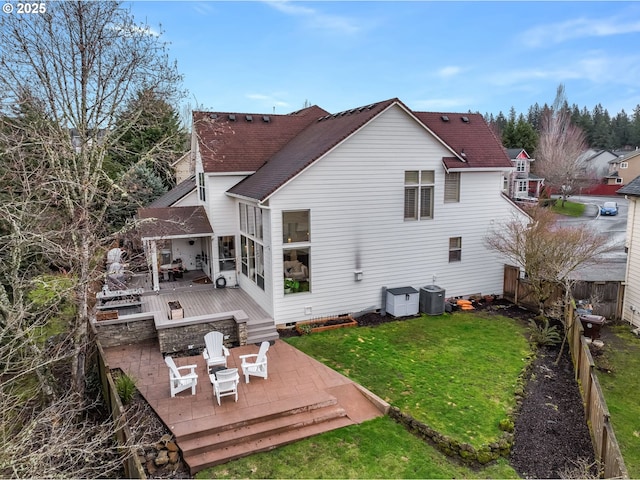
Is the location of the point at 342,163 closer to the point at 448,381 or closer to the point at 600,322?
the point at 448,381

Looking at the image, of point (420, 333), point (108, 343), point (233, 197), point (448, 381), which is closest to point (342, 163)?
point (233, 197)

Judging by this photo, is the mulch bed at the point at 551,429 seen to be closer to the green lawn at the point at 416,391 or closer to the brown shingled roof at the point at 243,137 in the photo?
the green lawn at the point at 416,391

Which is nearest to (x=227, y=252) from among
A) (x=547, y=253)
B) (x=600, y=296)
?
(x=547, y=253)

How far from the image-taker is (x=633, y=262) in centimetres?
1402

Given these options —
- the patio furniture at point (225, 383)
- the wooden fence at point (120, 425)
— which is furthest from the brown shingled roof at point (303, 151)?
the wooden fence at point (120, 425)

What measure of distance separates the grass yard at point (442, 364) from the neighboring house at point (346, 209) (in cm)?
177

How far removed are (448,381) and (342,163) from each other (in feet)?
24.5

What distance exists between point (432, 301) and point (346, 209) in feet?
15.3

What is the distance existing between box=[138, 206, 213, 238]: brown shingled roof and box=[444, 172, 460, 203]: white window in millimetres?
9451

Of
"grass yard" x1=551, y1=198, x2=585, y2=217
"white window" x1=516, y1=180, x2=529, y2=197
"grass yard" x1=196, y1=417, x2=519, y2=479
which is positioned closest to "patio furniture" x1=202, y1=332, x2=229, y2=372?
"grass yard" x1=196, y1=417, x2=519, y2=479

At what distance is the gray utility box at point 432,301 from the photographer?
15170 millimetres

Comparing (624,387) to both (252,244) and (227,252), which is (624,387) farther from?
(227,252)

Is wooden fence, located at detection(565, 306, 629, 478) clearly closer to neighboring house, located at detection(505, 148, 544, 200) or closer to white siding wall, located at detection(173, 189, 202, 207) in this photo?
white siding wall, located at detection(173, 189, 202, 207)

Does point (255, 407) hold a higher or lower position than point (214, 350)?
lower
